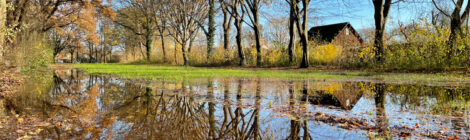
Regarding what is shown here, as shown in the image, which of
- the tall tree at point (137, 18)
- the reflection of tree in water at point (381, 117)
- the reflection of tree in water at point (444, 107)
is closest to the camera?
the reflection of tree in water at point (381, 117)

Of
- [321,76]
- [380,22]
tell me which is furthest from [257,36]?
[321,76]

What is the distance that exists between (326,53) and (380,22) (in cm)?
332

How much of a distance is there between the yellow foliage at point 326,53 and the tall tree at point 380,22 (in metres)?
2.37

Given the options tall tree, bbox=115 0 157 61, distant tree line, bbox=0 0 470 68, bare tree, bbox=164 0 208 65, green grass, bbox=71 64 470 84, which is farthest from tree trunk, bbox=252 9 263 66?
tall tree, bbox=115 0 157 61

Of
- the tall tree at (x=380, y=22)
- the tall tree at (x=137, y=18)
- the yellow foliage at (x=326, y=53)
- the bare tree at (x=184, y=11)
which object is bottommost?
the yellow foliage at (x=326, y=53)

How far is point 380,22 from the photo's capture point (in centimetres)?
1385

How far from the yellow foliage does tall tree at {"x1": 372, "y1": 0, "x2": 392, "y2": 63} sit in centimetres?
237

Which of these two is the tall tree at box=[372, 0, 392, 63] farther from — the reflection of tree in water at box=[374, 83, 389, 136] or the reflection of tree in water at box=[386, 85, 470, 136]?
the reflection of tree in water at box=[374, 83, 389, 136]

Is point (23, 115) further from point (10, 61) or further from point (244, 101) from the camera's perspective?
point (10, 61)

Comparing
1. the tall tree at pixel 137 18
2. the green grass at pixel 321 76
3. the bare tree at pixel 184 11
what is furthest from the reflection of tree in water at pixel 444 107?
the tall tree at pixel 137 18

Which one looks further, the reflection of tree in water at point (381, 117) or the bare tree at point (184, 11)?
the bare tree at point (184, 11)

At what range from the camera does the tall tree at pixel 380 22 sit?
13.0 metres

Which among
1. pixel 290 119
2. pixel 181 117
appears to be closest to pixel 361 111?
pixel 290 119

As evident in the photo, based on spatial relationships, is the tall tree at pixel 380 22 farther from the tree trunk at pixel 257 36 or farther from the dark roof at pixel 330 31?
the dark roof at pixel 330 31
